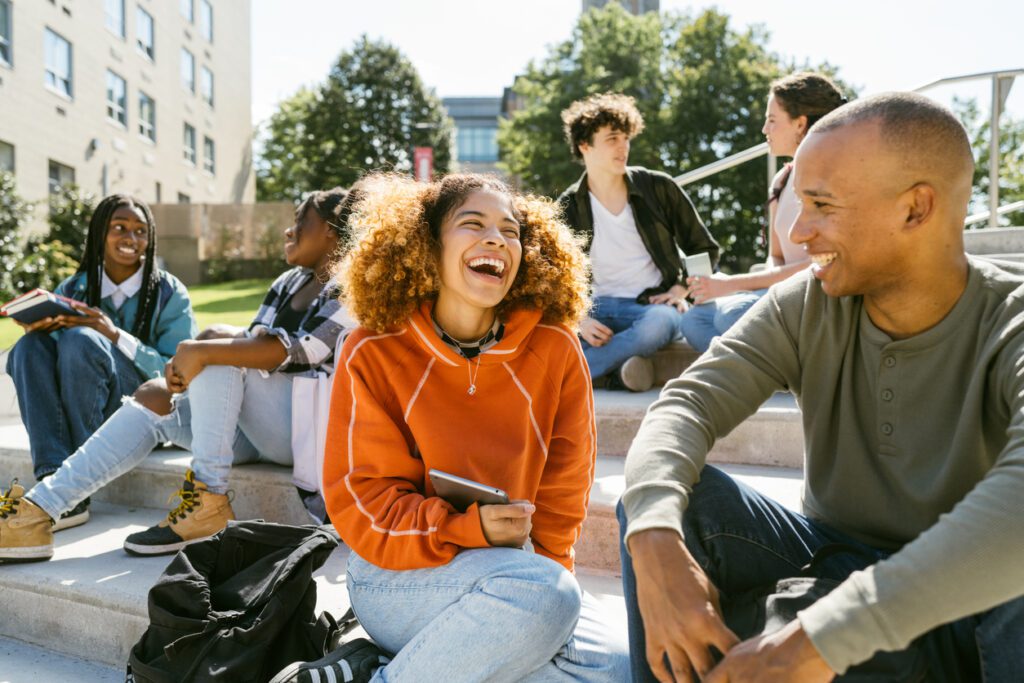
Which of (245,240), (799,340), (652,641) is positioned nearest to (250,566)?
(652,641)

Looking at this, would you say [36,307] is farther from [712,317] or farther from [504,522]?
[712,317]

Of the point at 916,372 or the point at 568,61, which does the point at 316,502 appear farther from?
the point at 568,61

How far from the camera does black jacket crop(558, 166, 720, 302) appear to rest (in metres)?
4.42

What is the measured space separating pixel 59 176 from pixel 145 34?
6.62 meters

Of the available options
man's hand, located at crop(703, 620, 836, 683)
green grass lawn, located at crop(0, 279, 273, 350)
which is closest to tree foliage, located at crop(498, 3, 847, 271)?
green grass lawn, located at crop(0, 279, 273, 350)

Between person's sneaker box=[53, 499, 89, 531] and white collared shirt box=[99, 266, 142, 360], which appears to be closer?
person's sneaker box=[53, 499, 89, 531]

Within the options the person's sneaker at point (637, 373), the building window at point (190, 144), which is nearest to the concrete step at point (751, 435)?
the person's sneaker at point (637, 373)

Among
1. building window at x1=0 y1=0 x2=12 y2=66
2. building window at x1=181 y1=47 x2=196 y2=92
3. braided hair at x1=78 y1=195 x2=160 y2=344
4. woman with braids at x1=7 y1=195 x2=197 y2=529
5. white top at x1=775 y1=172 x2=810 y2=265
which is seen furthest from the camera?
building window at x1=181 y1=47 x2=196 y2=92

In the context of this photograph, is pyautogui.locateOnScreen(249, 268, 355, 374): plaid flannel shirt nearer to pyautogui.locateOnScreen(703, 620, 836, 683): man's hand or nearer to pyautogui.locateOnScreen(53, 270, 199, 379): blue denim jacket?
pyautogui.locateOnScreen(53, 270, 199, 379): blue denim jacket

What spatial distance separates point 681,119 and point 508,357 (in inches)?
885

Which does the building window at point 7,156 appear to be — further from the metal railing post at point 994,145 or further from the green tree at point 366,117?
the metal railing post at point 994,145

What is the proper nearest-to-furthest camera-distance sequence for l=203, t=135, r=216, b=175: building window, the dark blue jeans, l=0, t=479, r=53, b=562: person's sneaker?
the dark blue jeans
l=0, t=479, r=53, b=562: person's sneaker
l=203, t=135, r=216, b=175: building window

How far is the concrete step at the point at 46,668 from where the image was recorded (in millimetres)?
2477

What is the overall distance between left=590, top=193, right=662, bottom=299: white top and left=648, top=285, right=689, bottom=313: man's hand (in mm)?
113
